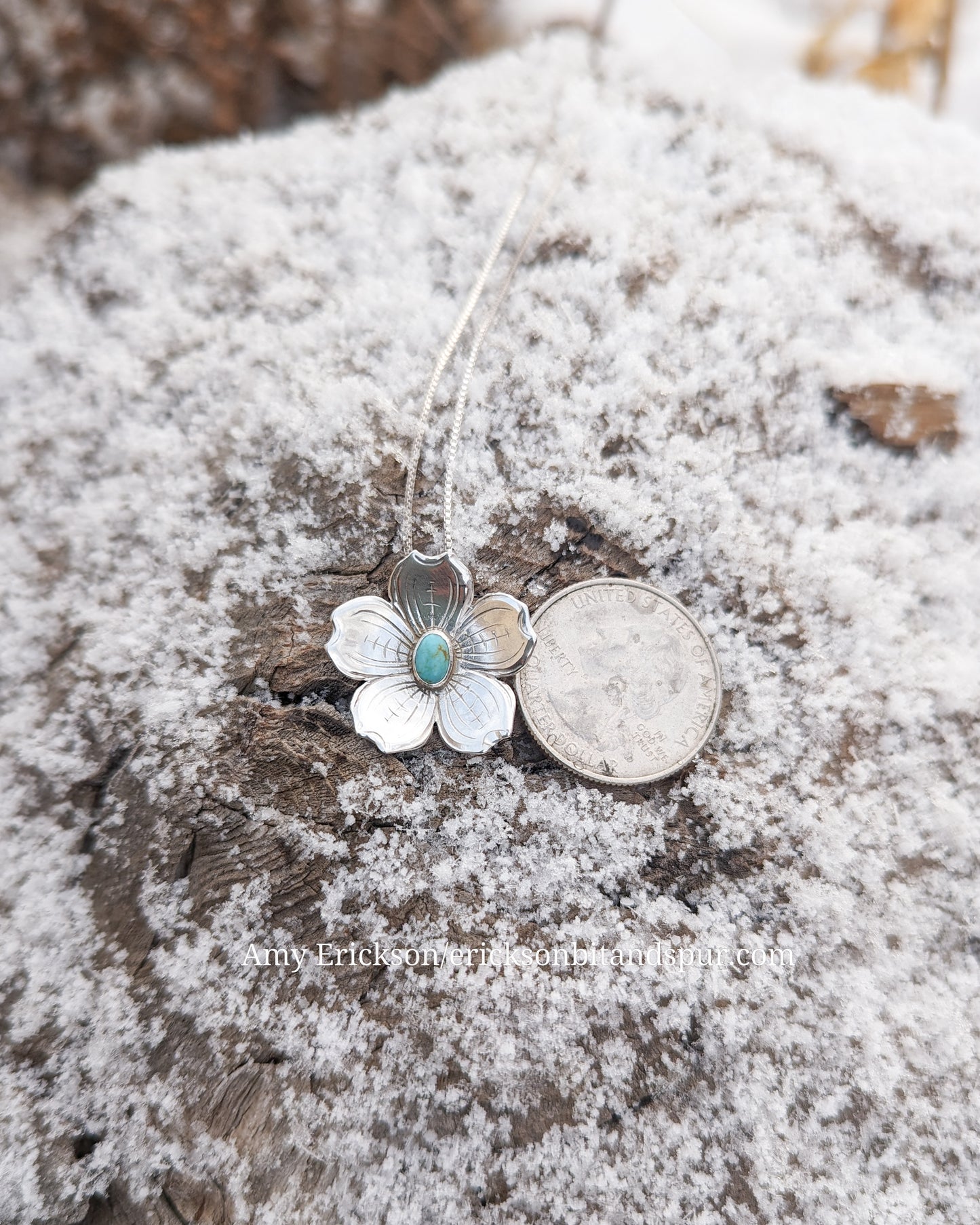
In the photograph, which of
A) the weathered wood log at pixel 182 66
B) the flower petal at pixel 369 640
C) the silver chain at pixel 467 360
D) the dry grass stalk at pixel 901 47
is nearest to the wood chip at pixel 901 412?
the silver chain at pixel 467 360

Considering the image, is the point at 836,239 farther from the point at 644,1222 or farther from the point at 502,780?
the point at 644,1222

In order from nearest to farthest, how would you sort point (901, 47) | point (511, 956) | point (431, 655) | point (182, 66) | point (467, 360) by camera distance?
point (511, 956) → point (431, 655) → point (467, 360) → point (182, 66) → point (901, 47)

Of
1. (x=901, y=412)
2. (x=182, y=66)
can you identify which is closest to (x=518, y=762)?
(x=901, y=412)

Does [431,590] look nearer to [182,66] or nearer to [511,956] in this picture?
[511,956]

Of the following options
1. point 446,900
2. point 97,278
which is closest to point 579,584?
point 446,900

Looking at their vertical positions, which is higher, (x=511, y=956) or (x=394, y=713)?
(x=394, y=713)

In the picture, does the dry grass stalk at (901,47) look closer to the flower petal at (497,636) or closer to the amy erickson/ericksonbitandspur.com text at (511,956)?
the flower petal at (497,636)
